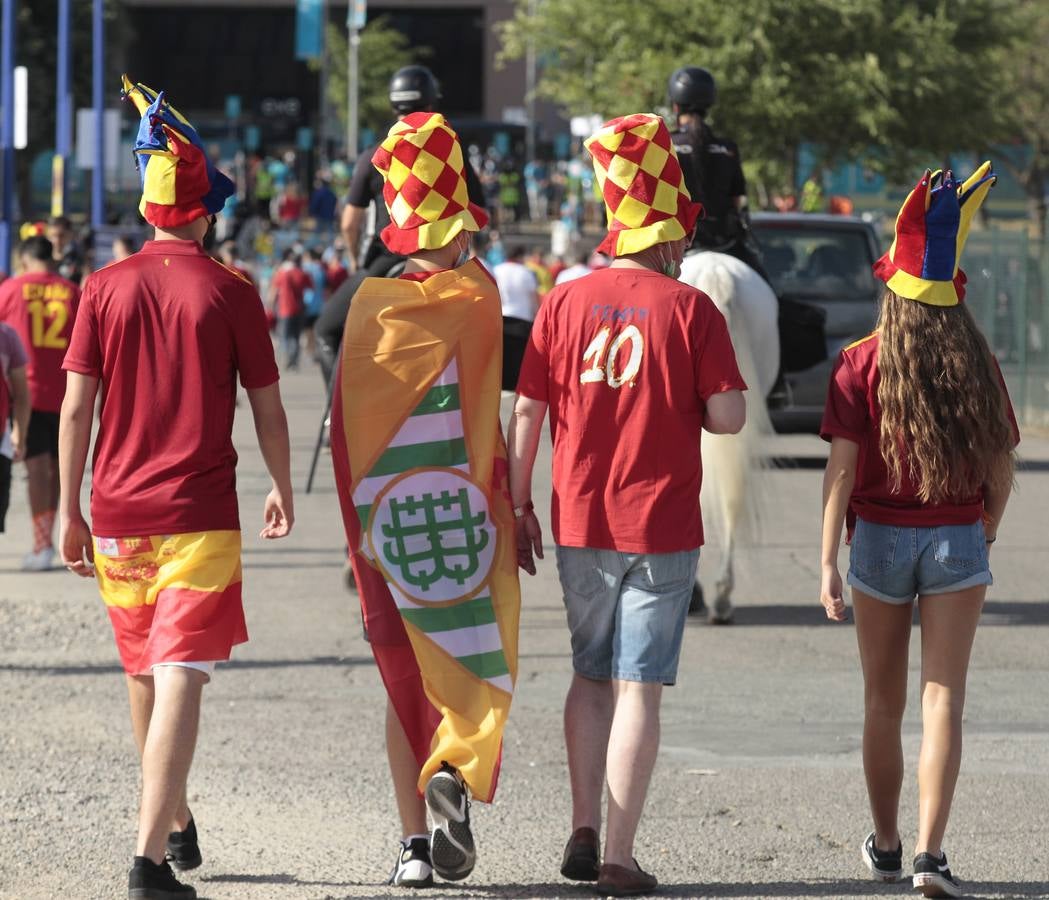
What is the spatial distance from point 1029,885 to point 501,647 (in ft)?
5.18

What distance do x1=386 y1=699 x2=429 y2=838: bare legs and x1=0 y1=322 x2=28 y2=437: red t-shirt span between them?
4517 mm

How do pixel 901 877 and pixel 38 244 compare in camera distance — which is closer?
pixel 901 877

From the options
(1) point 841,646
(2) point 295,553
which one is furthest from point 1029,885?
(2) point 295,553

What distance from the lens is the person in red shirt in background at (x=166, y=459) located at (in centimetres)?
496

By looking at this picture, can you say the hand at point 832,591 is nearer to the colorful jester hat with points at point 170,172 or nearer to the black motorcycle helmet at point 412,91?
the colorful jester hat with points at point 170,172

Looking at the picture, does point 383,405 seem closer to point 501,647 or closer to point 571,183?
point 501,647

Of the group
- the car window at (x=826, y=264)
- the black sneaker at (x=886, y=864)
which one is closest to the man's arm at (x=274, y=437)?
the black sneaker at (x=886, y=864)

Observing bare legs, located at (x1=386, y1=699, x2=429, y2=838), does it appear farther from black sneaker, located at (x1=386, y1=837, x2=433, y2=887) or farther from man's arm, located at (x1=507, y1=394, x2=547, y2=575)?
man's arm, located at (x1=507, y1=394, x2=547, y2=575)

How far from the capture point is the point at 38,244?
38.8 feet

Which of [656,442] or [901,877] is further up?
[656,442]

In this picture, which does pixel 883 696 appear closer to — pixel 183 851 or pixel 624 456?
pixel 624 456

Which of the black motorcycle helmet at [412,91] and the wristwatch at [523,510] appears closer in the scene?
the wristwatch at [523,510]

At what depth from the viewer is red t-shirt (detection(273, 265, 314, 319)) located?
97.6 feet

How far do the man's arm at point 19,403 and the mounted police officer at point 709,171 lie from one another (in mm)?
3383
